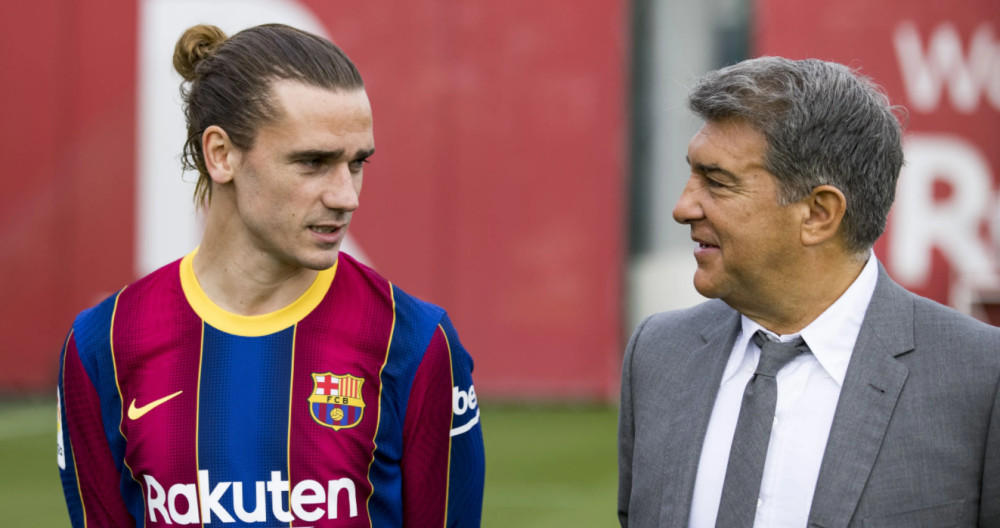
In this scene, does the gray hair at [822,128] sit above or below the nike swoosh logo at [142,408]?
above

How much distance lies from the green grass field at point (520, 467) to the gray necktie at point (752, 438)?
161 inches

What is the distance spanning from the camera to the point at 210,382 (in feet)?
7.62

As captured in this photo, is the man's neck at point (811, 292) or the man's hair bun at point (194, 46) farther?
the man's hair bun at point (194, 46)

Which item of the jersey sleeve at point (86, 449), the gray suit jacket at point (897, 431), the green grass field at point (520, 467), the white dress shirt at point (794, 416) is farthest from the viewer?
the green grass field at point (520, 467)

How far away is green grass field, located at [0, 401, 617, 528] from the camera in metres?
6.41

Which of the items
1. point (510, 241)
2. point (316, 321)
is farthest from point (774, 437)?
point (510, 241)

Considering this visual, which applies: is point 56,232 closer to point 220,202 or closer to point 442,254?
point 442,254

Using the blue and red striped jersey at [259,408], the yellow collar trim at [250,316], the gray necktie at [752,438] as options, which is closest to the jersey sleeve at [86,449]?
the blue and red striped jersey at [259,408]

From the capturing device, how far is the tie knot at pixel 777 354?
7.36ft

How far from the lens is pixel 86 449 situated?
239cm

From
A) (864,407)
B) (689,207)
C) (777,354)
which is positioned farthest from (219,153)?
(864,407)

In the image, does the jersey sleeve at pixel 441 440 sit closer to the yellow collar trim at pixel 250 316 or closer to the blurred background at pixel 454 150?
the yellow collar trim at pixel 250 316

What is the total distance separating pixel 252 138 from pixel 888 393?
1.31 meters

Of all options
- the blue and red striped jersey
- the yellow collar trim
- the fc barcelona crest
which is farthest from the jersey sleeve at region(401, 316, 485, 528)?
the yellow collar trim
